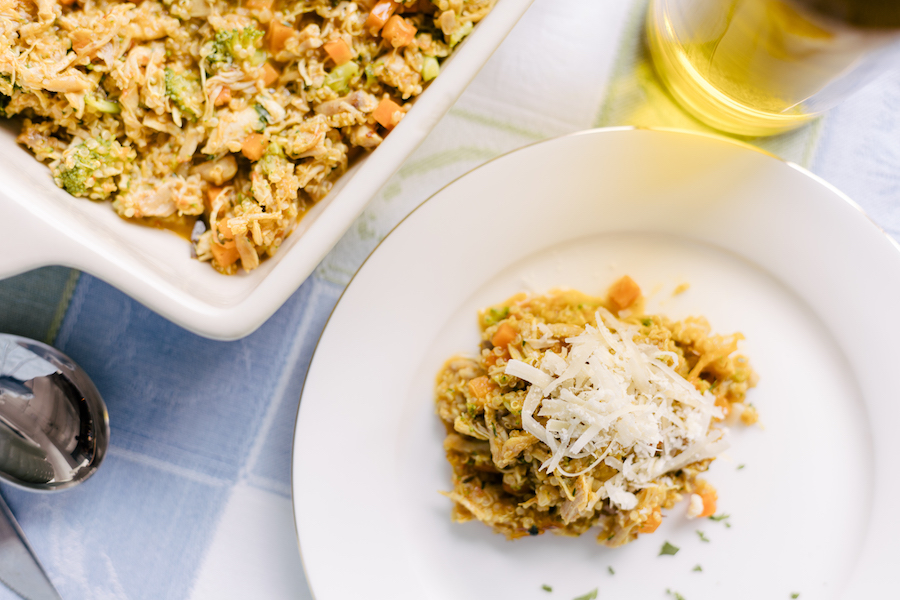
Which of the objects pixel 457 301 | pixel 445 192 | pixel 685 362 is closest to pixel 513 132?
pixel 445 192

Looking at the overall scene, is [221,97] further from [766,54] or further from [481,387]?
[766,54]

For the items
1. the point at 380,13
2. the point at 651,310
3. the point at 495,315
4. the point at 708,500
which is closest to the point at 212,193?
the point at 380,13

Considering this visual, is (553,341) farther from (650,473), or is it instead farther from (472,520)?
(472,520)

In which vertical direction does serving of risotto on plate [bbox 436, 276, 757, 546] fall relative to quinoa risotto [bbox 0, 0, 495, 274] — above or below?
below

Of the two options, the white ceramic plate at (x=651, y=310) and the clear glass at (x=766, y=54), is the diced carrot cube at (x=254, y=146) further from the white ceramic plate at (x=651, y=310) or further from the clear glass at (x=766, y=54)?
the clear glass at (x=766, y=54)

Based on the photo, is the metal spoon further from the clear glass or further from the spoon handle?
the clear glass

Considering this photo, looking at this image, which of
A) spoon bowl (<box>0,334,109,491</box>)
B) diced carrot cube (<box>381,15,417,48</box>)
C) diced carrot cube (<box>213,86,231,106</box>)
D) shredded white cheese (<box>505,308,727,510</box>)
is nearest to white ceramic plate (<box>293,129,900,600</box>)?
shredded white cheese (<box>505,308,727,510</box>)

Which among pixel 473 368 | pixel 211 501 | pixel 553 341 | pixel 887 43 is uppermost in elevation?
pixel 887 43
